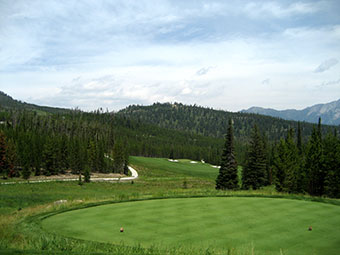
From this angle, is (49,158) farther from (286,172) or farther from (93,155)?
(286,172)

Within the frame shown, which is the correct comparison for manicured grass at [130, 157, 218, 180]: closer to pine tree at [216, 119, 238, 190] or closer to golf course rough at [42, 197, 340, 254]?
pine tree at [216, 119, 238, 190]

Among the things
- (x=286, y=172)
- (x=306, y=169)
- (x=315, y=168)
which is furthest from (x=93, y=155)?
(x=315, y=168)

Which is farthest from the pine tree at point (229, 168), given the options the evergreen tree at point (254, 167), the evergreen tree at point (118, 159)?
the evergreen tree at point (118, 159)

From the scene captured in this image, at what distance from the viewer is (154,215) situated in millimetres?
15258

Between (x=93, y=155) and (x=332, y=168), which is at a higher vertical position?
(x=332, y=168)

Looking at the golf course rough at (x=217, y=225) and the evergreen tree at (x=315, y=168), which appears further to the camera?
the evergreen tree at (x=315, y=168)

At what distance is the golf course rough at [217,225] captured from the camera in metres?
10.4

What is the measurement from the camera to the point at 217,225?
1281 centimetres

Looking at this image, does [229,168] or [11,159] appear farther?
[11,159]

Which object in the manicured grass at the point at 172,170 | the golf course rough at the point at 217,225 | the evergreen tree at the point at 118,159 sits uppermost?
the golf course rough at the point at 217,225

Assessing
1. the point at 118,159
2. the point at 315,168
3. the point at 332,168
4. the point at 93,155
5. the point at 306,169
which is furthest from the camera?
the point at 118,159

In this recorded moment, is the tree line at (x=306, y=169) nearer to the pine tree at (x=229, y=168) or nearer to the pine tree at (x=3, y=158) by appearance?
the pine tree at (x=229, y=168)

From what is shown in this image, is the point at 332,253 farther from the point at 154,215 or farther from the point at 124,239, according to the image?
the point at 154,215

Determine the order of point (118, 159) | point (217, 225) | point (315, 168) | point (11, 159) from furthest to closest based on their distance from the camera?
point (118, 159) → point (11, 159) → point (315, 168) → point (217, 225)
